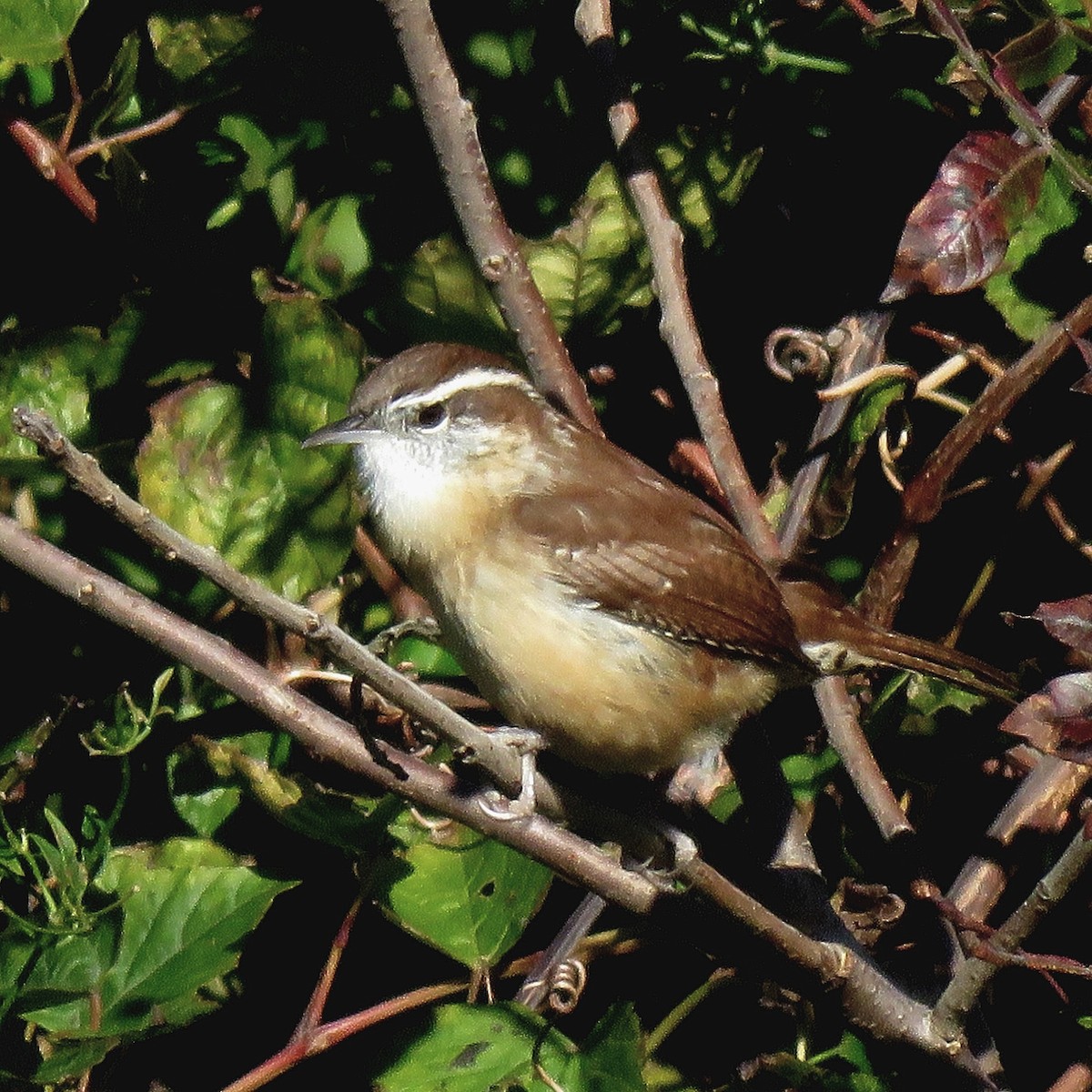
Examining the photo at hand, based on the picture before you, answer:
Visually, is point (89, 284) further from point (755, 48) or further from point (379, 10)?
point (755, 48)

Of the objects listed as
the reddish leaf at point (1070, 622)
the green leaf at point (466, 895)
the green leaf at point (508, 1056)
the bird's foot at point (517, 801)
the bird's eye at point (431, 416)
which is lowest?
the green leaf at point (508, 1056)

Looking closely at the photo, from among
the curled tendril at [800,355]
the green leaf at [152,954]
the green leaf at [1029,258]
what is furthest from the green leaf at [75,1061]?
the green leaf at [1029,258]

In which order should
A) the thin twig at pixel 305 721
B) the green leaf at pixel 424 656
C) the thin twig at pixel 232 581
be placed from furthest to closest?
1. the green leaf at pixel 424 656
2. the thin twig at pixel 305 721
3. the thin twig at pixel 232 581

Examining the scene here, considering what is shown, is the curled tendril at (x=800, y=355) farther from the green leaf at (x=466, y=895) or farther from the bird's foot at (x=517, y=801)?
the green leaf at (x=466, y=895)

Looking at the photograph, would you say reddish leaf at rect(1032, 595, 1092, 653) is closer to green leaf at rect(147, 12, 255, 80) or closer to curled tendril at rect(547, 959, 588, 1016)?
curled tendril at rect(547, 959, 588, 1016)

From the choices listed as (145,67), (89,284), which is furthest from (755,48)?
(89,284)

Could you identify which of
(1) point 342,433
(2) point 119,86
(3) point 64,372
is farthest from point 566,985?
(2) point 119,86

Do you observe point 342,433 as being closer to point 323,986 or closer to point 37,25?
point 37,25
